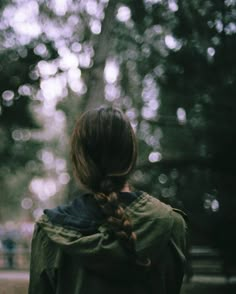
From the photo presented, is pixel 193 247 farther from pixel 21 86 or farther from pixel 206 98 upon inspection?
pixel 21 86

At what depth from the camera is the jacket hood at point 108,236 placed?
1.70 m

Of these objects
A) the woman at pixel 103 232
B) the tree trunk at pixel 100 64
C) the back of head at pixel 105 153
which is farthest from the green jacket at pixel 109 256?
the tree trunk at pixel 100 64

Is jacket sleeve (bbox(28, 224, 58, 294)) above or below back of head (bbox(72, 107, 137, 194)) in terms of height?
below

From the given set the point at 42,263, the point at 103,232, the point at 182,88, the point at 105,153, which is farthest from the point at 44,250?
the point at 182,88

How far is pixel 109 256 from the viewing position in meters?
1.69

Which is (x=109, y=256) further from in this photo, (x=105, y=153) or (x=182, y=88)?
(x=182, y=88)

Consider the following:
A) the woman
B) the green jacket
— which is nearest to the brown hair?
the woman

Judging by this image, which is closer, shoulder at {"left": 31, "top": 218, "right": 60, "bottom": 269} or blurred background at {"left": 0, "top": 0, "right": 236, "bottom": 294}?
shoulder at {"left": 31, "top": 218, "right": 60, "bottom": 269}

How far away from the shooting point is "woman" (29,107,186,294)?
1.71 metres

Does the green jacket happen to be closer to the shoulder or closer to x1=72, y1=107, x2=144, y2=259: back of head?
the shoulder

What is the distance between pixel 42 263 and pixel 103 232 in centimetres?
27

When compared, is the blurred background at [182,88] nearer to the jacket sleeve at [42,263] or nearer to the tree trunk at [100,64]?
the tree trunk at [100,64]

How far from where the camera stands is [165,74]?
6.83m

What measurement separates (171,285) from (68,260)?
0.39m
